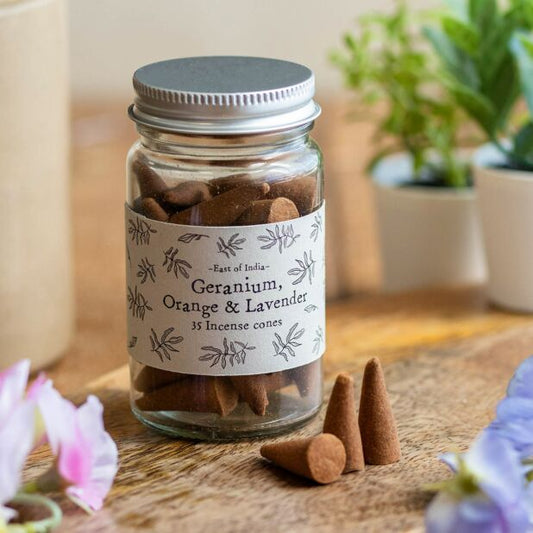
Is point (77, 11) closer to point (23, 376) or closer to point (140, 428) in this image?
point (140, 428)

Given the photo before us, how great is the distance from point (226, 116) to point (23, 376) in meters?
0.16

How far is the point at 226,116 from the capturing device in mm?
542

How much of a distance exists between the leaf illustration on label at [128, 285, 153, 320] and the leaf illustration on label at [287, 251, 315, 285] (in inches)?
3.1

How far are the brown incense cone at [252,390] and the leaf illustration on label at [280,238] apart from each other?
0.23 feet

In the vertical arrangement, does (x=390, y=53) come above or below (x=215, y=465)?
above

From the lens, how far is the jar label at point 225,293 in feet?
1.85

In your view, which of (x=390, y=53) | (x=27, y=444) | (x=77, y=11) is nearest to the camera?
(x=27, y=444)

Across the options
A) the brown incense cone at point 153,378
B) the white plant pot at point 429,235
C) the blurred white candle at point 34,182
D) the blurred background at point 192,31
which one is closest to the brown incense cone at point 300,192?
the brown incense cone at point 153,378

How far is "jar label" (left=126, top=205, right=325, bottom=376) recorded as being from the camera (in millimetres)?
563

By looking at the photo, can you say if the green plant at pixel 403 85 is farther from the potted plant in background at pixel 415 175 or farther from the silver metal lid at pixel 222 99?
the silver metal lid at pixel 222 99

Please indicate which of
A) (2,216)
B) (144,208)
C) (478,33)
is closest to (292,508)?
(144,208)

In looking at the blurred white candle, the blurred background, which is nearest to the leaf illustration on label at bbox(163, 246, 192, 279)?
the blurred white candle

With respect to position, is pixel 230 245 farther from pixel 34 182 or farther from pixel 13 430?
pixel 34 182

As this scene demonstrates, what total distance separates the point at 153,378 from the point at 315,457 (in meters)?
0.11
